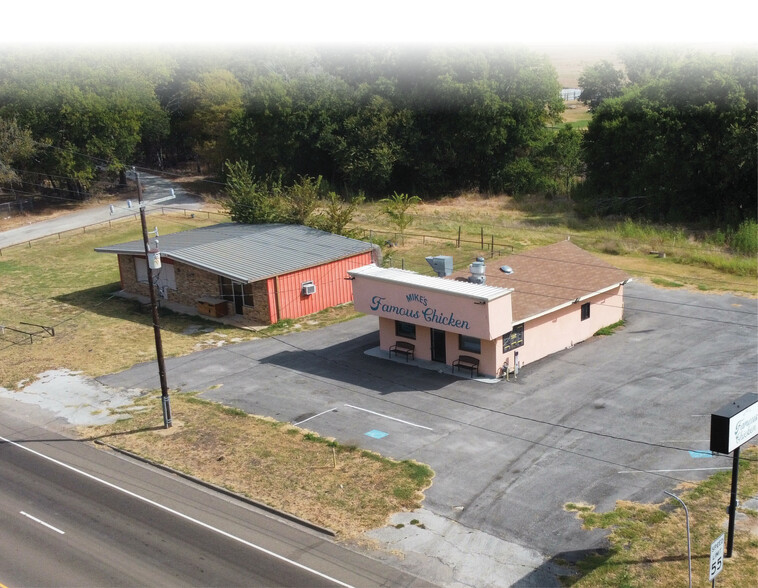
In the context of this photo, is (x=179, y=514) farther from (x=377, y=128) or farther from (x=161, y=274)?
(x=377, y=128)

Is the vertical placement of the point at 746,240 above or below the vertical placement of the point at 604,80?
below

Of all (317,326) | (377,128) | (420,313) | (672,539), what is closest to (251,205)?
(317,326)

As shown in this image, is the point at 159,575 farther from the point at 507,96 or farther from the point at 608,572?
the point at 507,96

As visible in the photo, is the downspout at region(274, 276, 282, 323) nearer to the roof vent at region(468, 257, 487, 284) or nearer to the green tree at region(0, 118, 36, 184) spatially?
the roof vent at region(468, 257, 487, 284)

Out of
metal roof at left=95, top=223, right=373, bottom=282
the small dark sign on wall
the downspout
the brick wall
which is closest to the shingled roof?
metal roof at left=95, top=223, right=373, bottom=282

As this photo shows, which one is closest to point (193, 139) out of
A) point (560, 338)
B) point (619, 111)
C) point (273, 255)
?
point (619, 111)
